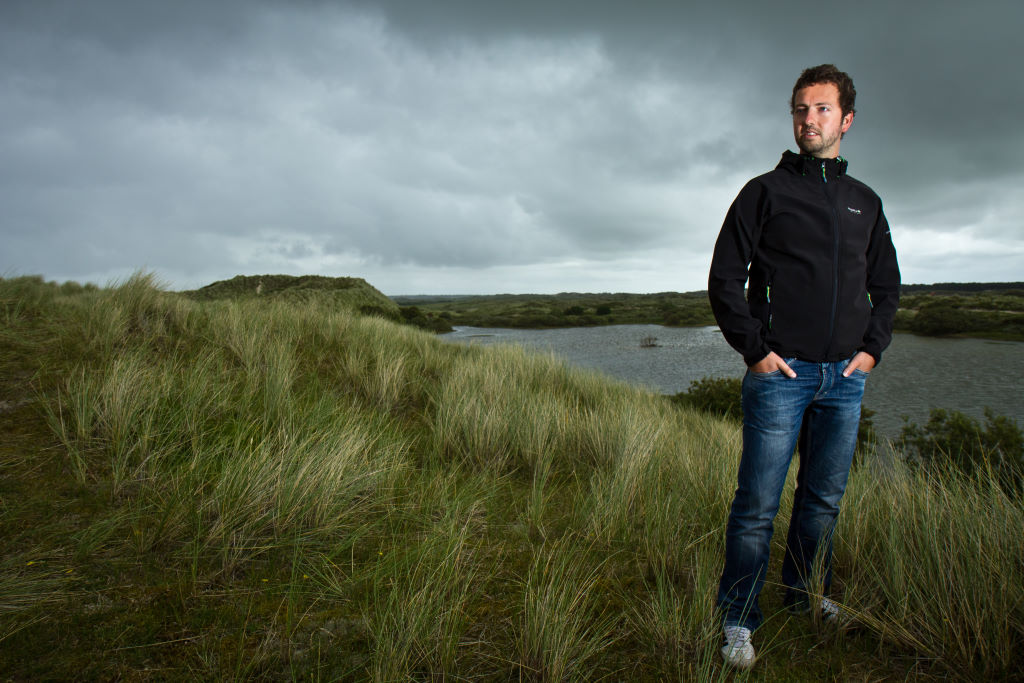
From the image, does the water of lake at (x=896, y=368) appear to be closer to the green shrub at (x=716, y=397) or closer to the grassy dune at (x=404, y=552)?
the green shrub at (x=716, y=397)

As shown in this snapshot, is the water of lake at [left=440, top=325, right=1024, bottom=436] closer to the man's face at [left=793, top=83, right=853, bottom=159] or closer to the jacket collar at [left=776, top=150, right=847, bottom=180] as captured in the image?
the jacket collar at [left=776, top=150, right=847, bottom=180]

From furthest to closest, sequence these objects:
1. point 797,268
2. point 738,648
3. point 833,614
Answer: point 833,614 → point 797,268 → point 738,648

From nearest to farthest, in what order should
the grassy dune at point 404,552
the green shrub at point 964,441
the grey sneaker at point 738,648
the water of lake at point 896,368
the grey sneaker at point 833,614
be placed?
the grassy dune at point 404,552 → the grey sneaker at point 738,648 → the grey sneaker at point 833,614 → the green shrub at point 964,441 → the water of lake at point 896,368

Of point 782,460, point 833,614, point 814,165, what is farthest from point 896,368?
point 782,460

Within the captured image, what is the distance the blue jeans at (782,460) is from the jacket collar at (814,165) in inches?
34.5

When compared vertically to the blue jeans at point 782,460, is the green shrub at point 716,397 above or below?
below

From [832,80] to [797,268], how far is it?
0.86 m

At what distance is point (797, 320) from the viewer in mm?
2051

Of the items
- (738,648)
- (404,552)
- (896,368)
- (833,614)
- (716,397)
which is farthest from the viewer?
(896,368)

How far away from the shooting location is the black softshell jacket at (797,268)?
204 centimetres

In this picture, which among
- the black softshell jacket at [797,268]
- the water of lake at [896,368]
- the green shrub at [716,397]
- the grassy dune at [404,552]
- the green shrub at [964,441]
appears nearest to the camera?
the grassy dune at [404,552]

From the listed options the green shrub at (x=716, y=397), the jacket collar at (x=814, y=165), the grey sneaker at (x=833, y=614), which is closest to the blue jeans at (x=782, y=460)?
the grey sneaker at (x=833, y=614)

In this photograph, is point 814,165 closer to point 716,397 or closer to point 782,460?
point 782,460

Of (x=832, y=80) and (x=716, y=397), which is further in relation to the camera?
(x=716, y=397)
